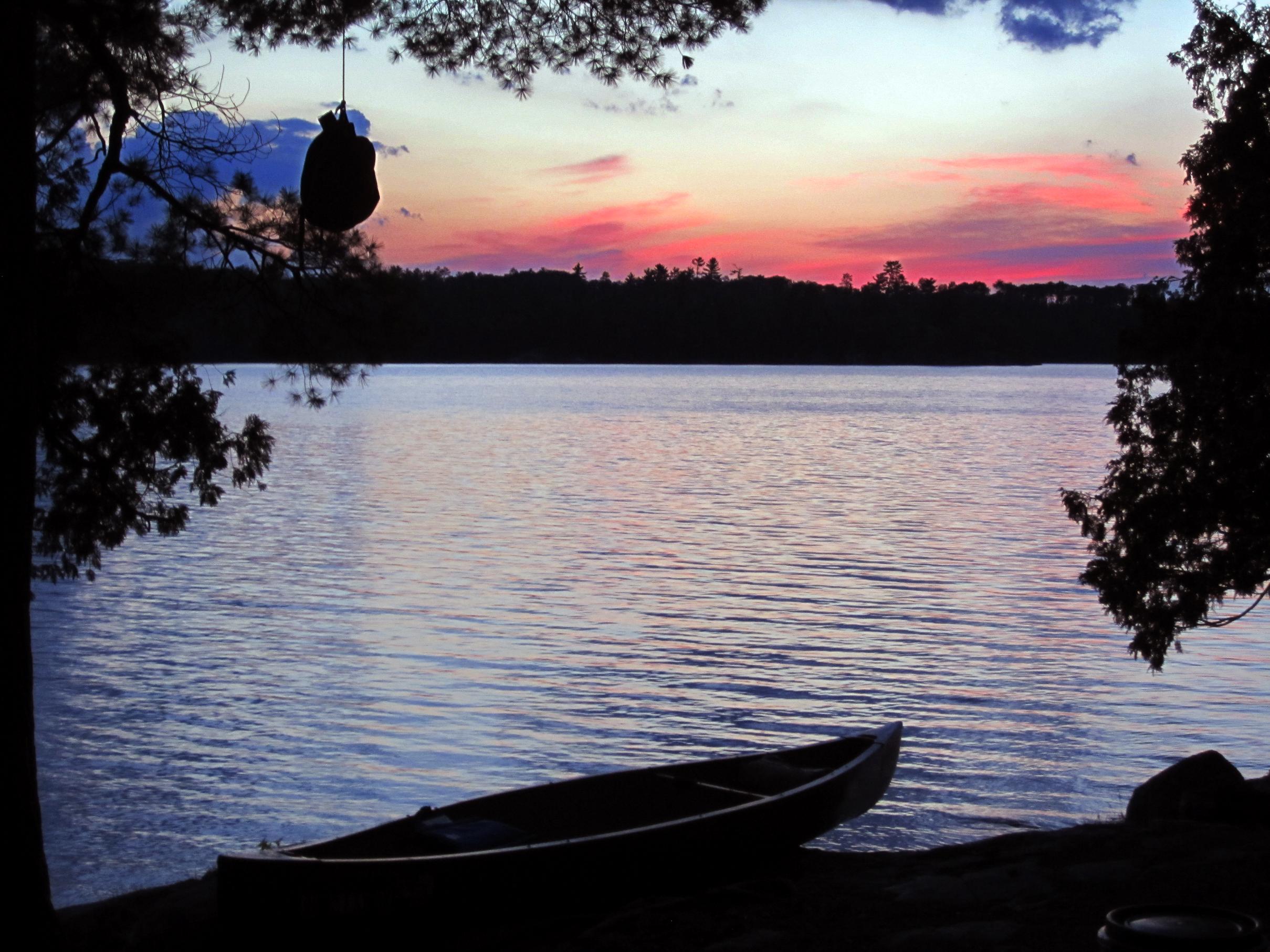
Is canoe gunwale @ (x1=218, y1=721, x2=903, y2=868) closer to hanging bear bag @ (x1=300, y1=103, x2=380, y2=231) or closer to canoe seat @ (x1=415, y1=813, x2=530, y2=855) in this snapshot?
canoe seat @ (x1=415, y1=813, x2=530, y2=855)

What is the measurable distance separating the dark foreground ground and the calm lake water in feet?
6.41

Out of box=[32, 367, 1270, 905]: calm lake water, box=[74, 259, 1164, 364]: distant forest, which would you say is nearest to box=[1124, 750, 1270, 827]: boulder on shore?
box=[32, 367, 1270, 905]: calm lake water

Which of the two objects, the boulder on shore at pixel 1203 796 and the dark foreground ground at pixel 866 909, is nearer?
the dark foreground ground at pixel 866 909

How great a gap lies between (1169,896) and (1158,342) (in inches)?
182

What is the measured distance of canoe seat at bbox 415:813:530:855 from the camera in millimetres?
6598

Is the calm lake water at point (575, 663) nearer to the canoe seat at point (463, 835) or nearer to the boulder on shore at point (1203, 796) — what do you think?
the boulder on shore at point (1203, 796)

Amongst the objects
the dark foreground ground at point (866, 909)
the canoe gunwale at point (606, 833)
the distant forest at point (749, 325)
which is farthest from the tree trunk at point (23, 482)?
the distant forest at point (749, 325)

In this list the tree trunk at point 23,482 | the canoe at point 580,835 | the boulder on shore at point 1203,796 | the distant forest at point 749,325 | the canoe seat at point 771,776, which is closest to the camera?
the tree trunk at point 23,482

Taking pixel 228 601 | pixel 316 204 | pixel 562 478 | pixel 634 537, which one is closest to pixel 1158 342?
pixel 316 204

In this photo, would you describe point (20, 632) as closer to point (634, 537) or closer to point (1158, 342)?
point (1158, 342)

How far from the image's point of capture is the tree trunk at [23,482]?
219 inches

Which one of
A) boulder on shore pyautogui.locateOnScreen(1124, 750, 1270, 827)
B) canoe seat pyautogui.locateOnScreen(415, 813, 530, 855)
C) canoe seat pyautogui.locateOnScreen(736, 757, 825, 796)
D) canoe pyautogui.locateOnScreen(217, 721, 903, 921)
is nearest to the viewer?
canoe pyautogui.locateOnScreen(217, 721, 903, 921)

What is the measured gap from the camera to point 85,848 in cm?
912

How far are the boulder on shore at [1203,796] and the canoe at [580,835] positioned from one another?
164 cm
